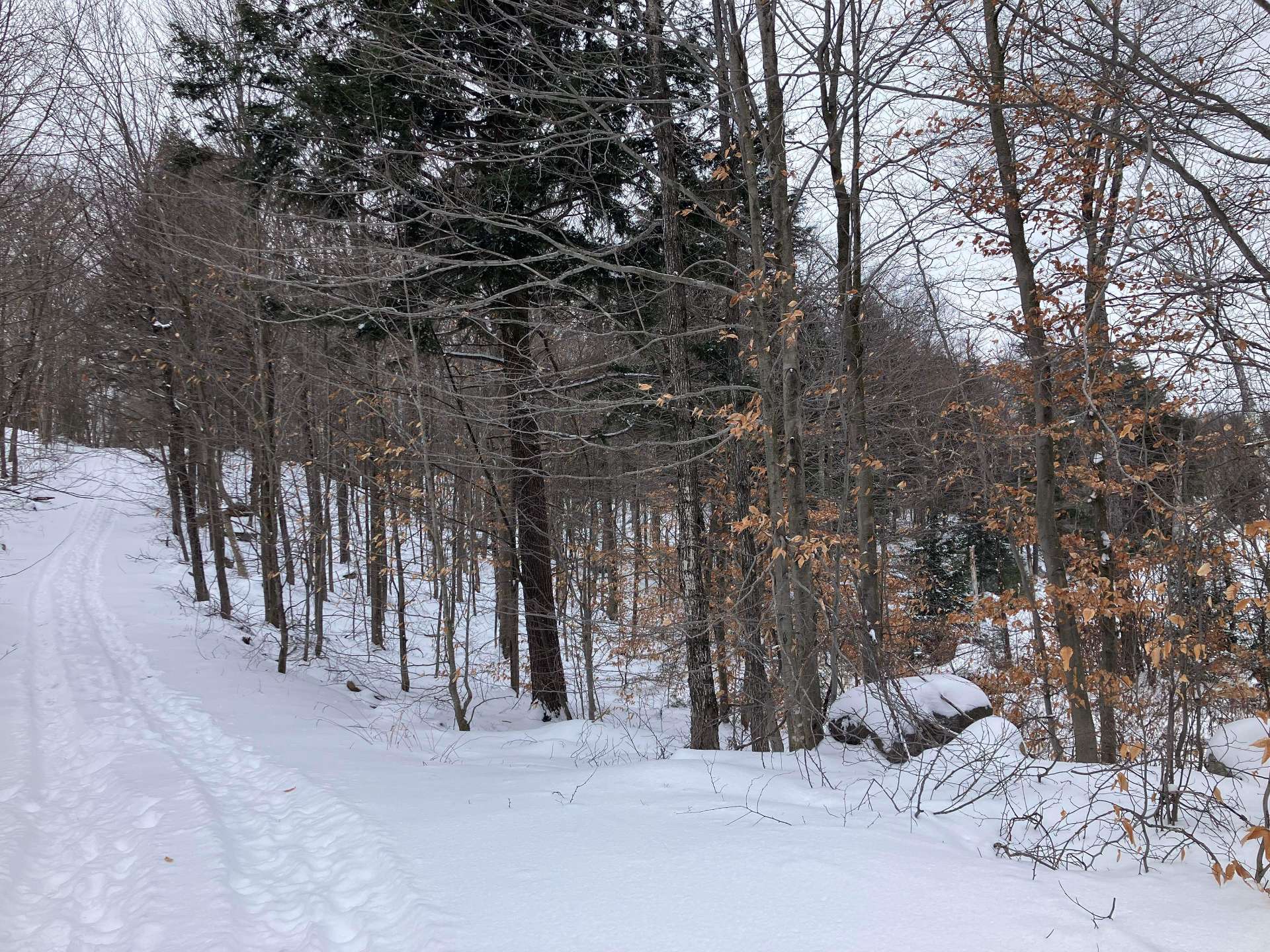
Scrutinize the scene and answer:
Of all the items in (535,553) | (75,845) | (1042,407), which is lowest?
(75,845)

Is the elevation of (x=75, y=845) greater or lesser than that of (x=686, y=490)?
lesser

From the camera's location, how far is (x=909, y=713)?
5.99 m

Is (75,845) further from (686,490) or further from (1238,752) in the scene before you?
(1238,752)

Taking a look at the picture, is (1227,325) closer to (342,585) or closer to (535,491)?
(535,491)

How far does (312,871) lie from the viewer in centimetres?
415

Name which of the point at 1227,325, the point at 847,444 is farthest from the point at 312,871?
the point at 847,444

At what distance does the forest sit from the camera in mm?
5004

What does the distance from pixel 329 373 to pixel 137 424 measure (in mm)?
8222

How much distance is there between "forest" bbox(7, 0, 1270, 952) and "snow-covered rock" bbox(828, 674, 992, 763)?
5cm

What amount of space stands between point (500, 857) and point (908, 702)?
394 centimetres

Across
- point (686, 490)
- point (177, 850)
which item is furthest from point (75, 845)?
point (686, 490)

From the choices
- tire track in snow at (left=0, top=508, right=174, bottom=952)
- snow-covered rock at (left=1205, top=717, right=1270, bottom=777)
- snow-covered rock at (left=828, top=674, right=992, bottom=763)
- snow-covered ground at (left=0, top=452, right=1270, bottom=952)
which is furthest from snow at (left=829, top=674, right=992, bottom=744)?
tire track in snow at (left=0, top=508, right=174, bottom=952)

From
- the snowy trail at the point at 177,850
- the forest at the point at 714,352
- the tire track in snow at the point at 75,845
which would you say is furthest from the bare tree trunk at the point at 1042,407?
the tire track in snow at the point at 75,845

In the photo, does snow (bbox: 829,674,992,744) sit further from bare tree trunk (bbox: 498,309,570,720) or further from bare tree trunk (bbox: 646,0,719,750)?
bare tree trunk (bbox: 498,309,570,720)
